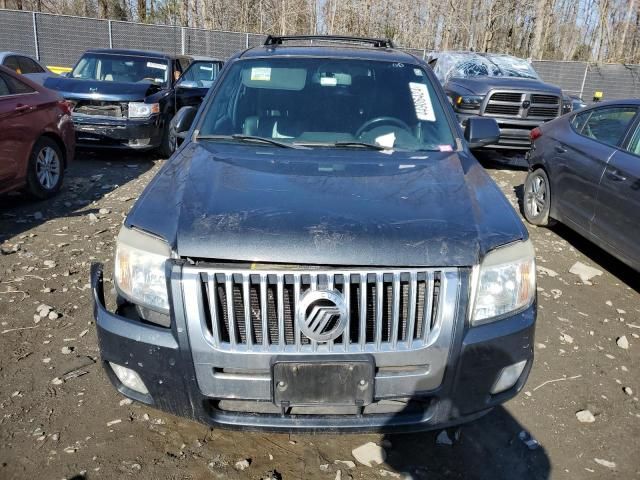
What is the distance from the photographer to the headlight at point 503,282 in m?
2.22

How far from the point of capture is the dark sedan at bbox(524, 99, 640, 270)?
15.4ft

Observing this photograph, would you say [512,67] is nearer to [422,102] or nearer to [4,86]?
[422,102]

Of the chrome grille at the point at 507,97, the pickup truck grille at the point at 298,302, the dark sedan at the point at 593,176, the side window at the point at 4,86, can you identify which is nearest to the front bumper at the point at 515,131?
the chrome grille at the point at 507,97

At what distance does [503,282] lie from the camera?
7.44 ft

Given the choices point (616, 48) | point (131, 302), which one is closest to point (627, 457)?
point (131, 302)

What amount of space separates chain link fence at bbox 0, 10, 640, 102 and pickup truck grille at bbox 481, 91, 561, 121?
13.7 metres

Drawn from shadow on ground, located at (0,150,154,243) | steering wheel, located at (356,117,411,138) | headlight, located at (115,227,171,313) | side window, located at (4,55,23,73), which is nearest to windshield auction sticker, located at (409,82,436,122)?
steering wheel, located at (356,117,411,138)

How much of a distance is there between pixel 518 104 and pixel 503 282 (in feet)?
25.9

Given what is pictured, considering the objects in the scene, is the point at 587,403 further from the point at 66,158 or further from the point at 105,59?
the point at 105,59

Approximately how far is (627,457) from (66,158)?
6630 mm

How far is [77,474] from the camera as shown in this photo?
2.48 metres

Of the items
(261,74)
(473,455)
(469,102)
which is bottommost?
(473,455)

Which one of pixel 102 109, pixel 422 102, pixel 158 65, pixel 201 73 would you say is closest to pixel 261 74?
pixel 422 102

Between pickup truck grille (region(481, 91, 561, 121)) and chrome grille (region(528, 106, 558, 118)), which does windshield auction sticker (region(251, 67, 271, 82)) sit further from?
chrome grille (region(528, 106, 558, 118))
